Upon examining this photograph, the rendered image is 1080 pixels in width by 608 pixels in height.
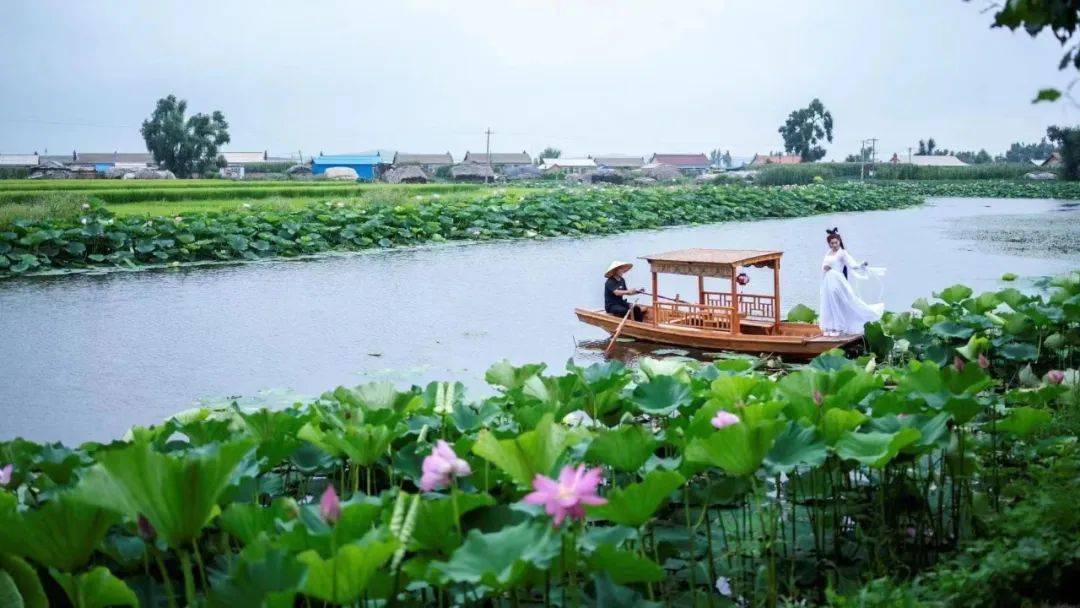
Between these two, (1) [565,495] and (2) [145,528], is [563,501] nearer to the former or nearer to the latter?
(1) [565,495]

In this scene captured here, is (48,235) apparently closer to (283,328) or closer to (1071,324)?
(283,328)

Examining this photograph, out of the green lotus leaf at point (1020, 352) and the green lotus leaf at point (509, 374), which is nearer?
the green lotus leaf at point (509, 374)

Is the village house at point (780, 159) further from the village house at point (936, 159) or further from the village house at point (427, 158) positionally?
the village house at point (427, 158)

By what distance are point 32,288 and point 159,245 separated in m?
2.30

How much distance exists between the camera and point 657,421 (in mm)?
3328

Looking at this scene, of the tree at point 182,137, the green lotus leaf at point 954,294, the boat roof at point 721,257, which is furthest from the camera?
the tree at point 182,137

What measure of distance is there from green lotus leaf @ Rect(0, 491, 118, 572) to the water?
3397 mm

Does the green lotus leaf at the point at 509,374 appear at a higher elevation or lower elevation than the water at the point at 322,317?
higher

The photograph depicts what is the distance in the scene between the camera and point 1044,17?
7.07 ft

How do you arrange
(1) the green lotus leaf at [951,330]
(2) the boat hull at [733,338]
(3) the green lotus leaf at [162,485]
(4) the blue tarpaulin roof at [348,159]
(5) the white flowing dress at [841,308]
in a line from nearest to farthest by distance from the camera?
1. (3) the green lotus leaf at [162,485]
2. (1) the green lotus leaf at [951,330]
3. (2) the boat hull at [733,338]
4. (5) the white flowing dress at [841,308]
5. (4) the blue tarpaulin roof at [348,159]

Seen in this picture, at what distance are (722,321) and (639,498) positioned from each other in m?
5.19

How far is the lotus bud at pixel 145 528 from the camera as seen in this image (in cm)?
161

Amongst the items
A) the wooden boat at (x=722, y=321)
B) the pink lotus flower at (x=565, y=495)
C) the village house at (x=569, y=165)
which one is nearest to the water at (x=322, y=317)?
the wooden boat at (x=722, y=321)

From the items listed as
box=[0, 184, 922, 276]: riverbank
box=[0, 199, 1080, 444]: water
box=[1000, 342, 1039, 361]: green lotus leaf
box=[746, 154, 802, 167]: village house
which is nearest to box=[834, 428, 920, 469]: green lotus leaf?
box=[1000, 342, 1039, 361]: green lotus leaf
